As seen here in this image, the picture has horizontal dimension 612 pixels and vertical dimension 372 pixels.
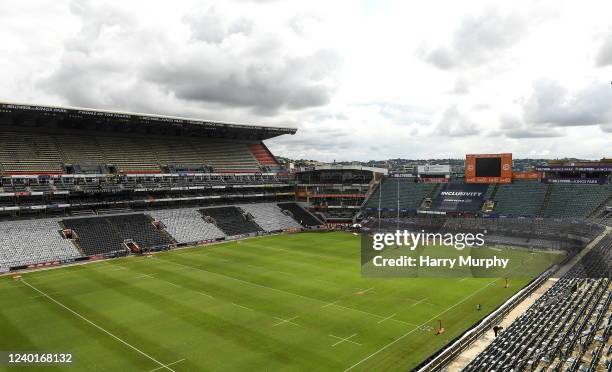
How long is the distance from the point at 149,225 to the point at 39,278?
23.0 m

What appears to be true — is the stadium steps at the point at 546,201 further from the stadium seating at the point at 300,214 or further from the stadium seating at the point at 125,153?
the stadium seating at the point at 125,153

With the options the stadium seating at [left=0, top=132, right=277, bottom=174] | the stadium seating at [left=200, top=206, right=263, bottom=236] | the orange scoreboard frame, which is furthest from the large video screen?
the stadium seating at [left=0, top=132, right=277, bottom=174]

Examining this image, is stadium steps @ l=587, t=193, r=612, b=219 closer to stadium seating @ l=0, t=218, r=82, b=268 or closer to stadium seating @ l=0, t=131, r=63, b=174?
stadium seating @ l=0, t=218, r=82, b=268

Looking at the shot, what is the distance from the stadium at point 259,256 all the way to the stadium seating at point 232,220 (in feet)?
1.76

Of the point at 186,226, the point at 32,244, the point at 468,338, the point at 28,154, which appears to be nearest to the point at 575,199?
the point at 468,338

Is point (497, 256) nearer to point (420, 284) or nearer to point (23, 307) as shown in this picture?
point (420, 284)

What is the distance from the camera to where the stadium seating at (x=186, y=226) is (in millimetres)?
70500

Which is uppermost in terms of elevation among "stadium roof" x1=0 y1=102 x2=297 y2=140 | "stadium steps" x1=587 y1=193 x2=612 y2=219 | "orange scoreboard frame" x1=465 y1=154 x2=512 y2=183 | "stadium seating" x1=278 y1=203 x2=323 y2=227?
"stadium roof" x1=0 y1=102 x2=297 y2=140

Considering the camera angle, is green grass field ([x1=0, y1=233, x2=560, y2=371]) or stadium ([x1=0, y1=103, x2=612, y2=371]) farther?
stadium ([x1=0, y1=103, x2=612, y2=371])

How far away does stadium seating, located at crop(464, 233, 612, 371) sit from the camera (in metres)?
21.1

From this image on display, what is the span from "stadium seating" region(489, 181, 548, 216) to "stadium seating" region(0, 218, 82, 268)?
222 feet

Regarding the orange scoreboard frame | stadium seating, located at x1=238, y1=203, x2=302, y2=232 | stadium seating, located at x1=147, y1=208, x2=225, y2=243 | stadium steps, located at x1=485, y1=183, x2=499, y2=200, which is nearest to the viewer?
stadium seating, located at x1=147, y1=208, x2=225, y2=243

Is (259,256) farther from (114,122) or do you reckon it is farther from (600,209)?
(600,209)

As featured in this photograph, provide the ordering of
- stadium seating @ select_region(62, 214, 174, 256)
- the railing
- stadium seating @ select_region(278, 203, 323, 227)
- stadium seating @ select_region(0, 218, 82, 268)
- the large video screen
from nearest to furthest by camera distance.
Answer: the railing
stadium seating @ select_region(0, 218, 82, 268)
stadium seating @ select_region(62, 214, 174, 256)
the large video screen
stadium seating @ select_region(278, 203, 323, 227)
